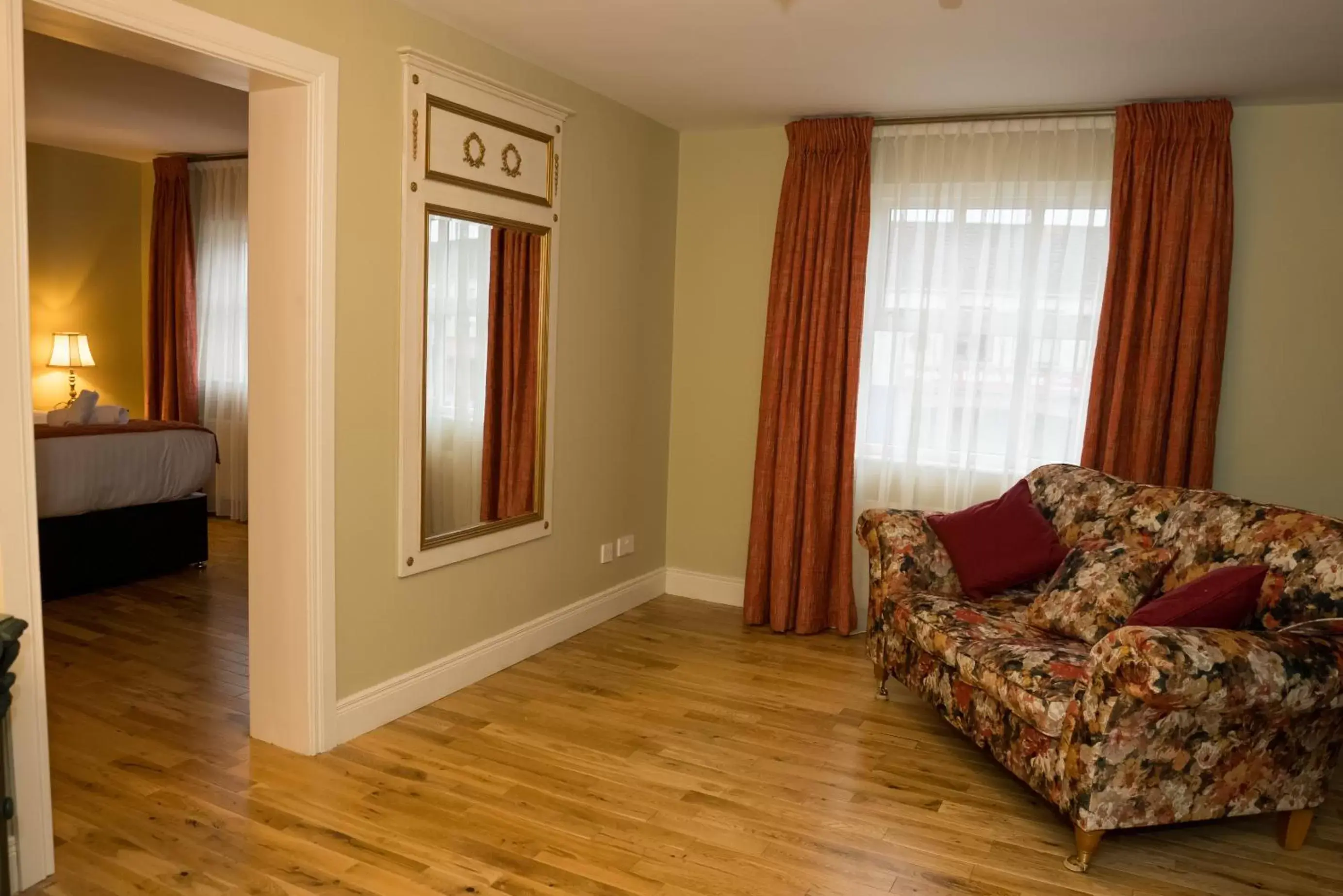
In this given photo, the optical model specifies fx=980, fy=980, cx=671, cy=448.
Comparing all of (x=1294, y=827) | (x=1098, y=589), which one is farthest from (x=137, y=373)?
(x=1294, y=827)

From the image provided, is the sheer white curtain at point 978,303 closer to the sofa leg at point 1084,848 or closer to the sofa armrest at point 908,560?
the sofa armrest at point 908,560

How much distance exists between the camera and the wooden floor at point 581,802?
2723mm

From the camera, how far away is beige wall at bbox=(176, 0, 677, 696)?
3.34 metres

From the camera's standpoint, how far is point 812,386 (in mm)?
5008

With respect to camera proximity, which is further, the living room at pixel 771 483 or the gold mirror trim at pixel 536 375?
the gold mirror trim at pixel 536 375

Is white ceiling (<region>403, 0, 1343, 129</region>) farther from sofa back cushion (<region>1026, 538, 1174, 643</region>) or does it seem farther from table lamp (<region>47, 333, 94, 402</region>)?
table lamp (<region>47, 333, 94, 402</region>)

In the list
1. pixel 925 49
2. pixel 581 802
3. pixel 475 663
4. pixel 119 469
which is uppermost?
pixel 925 49

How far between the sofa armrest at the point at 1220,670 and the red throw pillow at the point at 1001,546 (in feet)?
3.61

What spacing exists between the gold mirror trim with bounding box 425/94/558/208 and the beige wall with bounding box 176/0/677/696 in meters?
0.14

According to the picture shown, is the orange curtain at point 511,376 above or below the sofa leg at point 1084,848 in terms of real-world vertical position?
above

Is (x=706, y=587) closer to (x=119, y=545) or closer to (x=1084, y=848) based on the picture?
(x=1084, y=848)

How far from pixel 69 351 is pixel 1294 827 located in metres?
7.73

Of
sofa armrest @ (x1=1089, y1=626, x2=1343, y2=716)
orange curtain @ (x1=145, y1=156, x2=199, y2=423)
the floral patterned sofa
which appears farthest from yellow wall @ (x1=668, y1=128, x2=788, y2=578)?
orange curtain @ (x1=145, y1=156, x2=199, y2=423)

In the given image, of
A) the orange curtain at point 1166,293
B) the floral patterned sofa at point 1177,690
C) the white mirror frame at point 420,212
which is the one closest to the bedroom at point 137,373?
the white mirror frame at point 420,212
